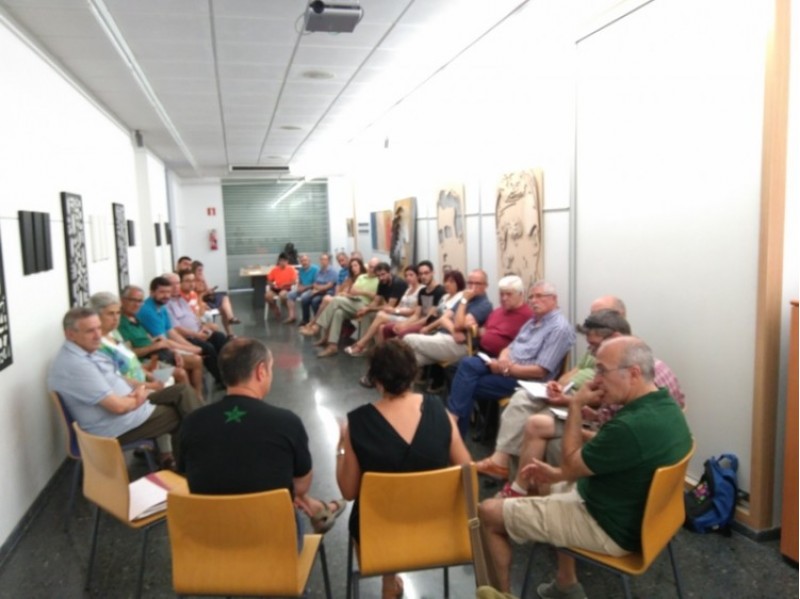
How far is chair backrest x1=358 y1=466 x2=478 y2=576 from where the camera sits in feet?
6.49

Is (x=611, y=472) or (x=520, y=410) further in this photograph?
(x=520, y=410)

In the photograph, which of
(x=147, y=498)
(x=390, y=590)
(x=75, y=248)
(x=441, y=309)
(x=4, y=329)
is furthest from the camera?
(x=441, y=309)

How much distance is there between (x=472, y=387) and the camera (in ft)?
13.7

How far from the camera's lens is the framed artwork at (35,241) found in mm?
3539

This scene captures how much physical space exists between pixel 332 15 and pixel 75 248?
2792 mm

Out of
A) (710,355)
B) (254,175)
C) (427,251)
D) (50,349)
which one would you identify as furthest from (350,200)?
(710,355)

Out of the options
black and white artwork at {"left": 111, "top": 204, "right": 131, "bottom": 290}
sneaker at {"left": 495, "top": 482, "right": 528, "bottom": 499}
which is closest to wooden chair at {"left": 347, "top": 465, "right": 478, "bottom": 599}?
sneaker at {"left": 495, "top": 482, "right": 528, "bottom": 499}

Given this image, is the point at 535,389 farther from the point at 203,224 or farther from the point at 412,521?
the point at 203,224

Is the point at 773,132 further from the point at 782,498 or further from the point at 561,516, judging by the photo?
the point at 561,516

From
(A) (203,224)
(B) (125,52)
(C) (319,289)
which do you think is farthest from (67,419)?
(A) (203,224)

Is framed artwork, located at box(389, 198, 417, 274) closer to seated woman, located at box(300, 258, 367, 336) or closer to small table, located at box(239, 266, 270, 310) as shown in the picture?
seated woman, located at box(300, 258, 367, 336)

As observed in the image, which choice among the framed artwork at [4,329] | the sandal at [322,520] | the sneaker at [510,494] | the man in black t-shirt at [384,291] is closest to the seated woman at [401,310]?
the man in black t-shirt at [384,291]

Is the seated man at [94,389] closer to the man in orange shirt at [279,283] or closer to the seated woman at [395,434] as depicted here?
the seated woman at [395,434]

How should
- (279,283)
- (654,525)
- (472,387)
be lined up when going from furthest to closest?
(279,283)
(472,387)
(654,525)
